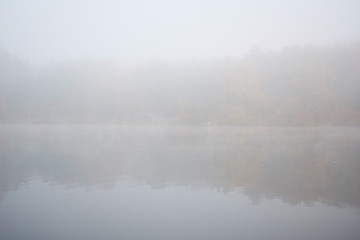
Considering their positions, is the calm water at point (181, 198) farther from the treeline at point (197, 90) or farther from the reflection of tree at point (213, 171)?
the treeline at point (197, 90)

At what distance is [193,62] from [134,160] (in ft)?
161

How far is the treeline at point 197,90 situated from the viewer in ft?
146

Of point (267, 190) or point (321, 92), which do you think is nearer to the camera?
point (267, 190)

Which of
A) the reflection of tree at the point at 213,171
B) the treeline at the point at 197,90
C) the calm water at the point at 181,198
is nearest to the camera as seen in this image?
the calm water at the point at 181,198

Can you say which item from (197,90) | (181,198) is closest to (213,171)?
(181,198)

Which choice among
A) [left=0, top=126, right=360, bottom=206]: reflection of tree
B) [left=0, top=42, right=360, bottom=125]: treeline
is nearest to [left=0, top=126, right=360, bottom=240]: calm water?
[left=0, top=126, right=360, bottom=206]: reflection of tree

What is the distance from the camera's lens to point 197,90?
173ft

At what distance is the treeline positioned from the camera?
44.4m

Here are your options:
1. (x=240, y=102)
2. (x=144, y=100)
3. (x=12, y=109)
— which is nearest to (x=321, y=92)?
(x=240, y=102)

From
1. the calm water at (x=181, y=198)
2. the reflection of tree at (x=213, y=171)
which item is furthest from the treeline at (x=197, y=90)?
the calm water at (x=181, y=198)

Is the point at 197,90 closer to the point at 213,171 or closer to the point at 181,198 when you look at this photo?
the point at 213,171

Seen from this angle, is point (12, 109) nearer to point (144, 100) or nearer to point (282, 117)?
point (144, 100)

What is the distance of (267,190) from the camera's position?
834 cm

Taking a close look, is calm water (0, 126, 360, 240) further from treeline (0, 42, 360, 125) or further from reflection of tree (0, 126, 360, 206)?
treeline (0, 42, 360, 125)
